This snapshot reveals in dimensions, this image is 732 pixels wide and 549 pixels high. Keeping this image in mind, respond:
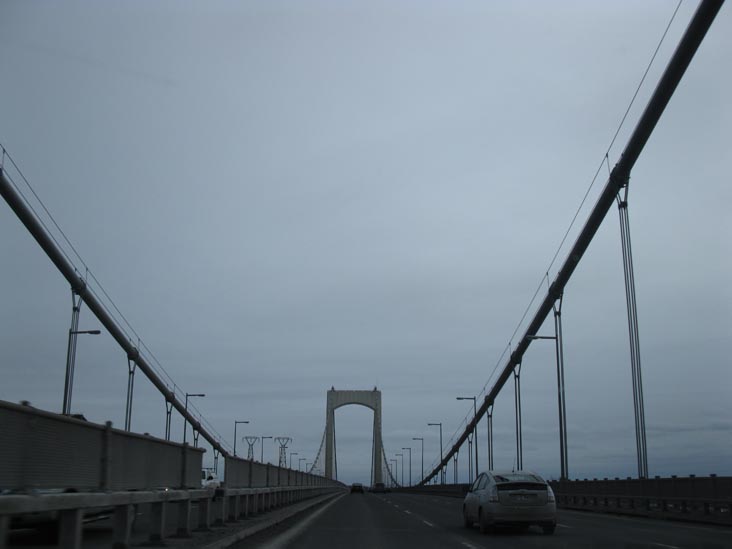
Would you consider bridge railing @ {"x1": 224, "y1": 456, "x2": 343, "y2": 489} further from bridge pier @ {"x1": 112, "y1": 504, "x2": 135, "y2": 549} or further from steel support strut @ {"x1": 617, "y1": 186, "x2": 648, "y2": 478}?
steel support strut @ {"x1": 617, "y1": 186, "x2": 648, "y2": 478}

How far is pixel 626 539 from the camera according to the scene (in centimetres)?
1595

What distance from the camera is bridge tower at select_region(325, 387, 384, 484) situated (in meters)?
122

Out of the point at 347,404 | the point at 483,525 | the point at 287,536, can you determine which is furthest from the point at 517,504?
the point at 347,404

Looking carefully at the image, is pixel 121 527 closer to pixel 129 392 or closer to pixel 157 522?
pixel 157 522

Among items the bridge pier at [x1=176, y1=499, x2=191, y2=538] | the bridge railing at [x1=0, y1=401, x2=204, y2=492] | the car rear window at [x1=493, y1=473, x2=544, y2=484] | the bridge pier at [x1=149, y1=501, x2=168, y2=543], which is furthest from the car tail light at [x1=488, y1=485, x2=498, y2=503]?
the bridge pier at [x1=149, y1=501, x2=168, y2=543]

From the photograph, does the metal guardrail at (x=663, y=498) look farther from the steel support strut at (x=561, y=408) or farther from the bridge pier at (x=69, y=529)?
the bridge pier at (x=69, y=529)

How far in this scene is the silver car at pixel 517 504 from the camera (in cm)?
1822

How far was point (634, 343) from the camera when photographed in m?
37.0

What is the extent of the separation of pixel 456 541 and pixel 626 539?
135 inches

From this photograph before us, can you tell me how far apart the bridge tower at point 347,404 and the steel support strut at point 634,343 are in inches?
3295

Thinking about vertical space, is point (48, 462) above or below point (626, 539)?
above

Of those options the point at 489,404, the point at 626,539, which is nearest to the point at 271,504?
the point at 626,539

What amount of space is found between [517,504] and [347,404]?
376ft

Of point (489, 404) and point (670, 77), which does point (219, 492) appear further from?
point (489, 404)
